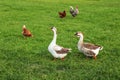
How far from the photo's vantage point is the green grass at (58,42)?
8.68 m

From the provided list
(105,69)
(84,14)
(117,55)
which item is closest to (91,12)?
(84,14)

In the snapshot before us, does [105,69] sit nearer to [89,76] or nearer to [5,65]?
[89,76]

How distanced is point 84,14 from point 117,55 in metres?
8.90

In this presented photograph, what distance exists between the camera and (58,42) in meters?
11.9

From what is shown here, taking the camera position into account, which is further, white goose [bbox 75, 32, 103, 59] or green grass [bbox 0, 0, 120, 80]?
white goose [bbox 75, 32, 103, 59]

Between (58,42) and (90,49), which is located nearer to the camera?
(90,49)

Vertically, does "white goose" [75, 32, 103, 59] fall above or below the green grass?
above

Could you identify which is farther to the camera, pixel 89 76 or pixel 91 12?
pixel 91 12

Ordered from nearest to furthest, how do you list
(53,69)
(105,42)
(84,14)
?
(53,69)
(105,42)
(84,14)

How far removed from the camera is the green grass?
28.5ft

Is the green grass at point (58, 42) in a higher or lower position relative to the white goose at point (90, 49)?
lower

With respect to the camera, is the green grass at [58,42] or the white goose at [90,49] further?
the white goose at [90,49]

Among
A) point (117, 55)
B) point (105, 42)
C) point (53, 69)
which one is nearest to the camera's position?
point (53, 69)

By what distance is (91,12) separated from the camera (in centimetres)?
1964
